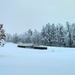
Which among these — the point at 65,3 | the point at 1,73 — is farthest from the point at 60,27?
the point at 1,73

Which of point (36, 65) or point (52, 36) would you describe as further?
point (52, 36)

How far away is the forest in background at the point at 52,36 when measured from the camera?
95.9 feet

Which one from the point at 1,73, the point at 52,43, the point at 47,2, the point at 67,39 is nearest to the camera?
the point at 1,73

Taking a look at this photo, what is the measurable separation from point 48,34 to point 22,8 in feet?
59.0

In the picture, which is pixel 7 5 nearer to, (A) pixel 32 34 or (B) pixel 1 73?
(B) pixel 1 73

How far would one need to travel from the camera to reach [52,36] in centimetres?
3153

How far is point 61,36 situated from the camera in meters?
30.5

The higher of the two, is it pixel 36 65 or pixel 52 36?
pixel 52 36

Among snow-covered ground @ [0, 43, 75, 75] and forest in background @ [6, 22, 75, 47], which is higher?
forest in background @ [6, 22, 75, 47]

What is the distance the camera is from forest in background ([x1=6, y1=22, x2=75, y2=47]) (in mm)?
29219

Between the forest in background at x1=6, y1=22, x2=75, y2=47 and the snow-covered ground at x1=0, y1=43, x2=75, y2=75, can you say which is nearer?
the snow-covered ground at x1=0, y1=43, x2=75, y2=75

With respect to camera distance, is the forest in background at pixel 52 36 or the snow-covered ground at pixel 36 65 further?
the forest in background at pixel 52 36

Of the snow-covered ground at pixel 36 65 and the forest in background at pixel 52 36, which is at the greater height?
the forest in background at pixel 52 36

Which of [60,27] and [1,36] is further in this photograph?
[60,27]
